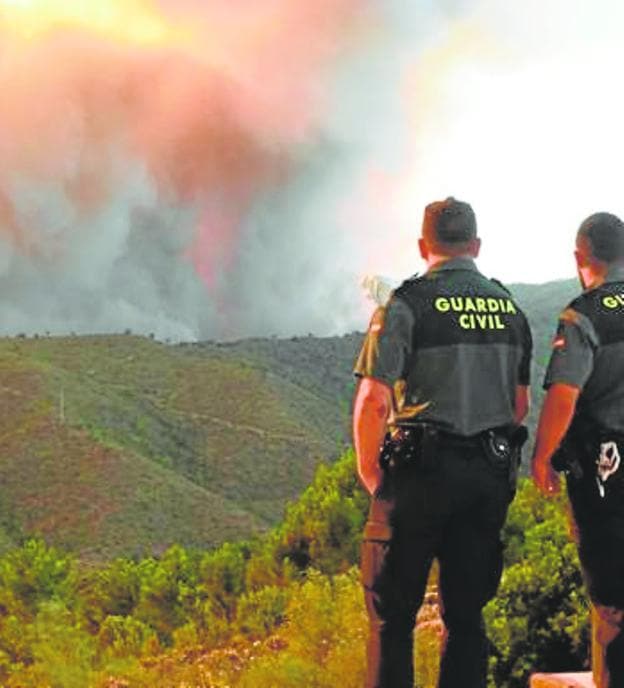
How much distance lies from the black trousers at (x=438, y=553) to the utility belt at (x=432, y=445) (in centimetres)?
2

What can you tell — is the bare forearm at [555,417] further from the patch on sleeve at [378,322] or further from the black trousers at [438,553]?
the patch on sleeve at [378,322]

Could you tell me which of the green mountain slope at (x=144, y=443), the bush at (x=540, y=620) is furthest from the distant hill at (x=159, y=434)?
the bush at (x=540, y=620)

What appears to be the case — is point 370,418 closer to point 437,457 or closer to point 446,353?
point 437,457

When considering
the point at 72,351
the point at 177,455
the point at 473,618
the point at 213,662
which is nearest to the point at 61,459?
the point at 177,455

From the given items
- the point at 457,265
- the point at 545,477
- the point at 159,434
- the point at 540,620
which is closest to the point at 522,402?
the point at 545,477

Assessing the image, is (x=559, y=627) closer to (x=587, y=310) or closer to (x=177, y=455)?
(x=587, y=310)

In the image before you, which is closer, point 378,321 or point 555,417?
point 378,321

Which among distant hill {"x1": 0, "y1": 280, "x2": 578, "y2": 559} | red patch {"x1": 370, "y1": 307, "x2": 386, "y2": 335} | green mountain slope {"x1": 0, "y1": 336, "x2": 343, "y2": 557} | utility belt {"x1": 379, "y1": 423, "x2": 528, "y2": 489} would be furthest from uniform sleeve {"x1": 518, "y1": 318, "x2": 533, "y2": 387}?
green mountain slope {"x1": 0, "y1": 336, "x2": 343, "y2": 557}

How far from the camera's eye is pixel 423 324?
544cm

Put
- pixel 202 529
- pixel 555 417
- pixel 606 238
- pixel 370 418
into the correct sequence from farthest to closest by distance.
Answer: pixel 202 529 → pixel 606 238 → pixel 555 417 → pixel 370 418

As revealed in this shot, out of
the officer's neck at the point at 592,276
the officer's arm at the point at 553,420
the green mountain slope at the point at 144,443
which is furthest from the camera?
the green mountain slope at the point at 144,443

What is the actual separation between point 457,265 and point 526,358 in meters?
0.48

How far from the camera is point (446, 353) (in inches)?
214

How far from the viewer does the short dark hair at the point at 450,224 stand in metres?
5.70
